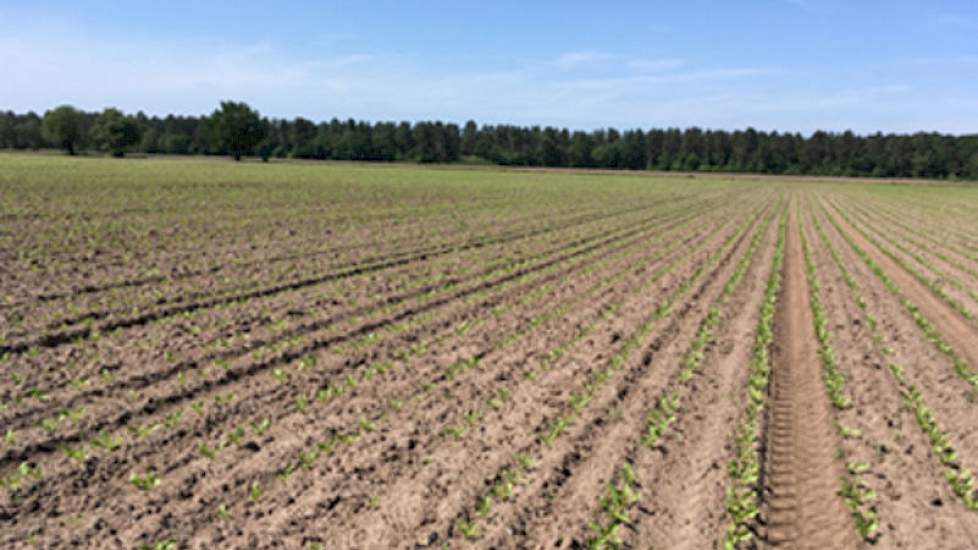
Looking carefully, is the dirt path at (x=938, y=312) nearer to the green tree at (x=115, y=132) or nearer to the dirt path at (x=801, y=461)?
the dirt path at (x=801, y=461)

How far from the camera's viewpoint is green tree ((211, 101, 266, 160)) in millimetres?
106875

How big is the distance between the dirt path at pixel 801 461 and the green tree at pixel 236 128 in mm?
110028

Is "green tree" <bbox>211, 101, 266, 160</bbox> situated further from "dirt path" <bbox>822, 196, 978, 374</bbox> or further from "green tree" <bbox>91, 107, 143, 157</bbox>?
"dirt path" <bbox>822, 196, 978, 374</bbox>

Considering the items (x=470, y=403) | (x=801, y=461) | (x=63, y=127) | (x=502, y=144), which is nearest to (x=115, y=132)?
(x=63, y=127)

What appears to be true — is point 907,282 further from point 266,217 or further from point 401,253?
point 266,217

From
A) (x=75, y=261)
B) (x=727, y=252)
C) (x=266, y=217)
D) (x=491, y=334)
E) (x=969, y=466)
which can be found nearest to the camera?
(x=969, y=466)

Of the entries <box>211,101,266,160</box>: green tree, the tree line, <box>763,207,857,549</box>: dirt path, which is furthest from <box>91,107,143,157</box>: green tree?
<box>763,207,857,549</box>: dirt path

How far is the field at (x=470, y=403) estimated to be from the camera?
16.5 feet

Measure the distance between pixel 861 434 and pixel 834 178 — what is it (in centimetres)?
12680

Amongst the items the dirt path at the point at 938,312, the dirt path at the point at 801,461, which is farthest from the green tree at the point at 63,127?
the dirt path at the point at 801,461

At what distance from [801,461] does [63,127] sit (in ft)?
409

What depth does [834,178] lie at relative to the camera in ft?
386

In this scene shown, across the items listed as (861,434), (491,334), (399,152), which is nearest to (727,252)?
(491,334)

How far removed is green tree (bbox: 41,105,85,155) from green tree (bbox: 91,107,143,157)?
441 centimetres
